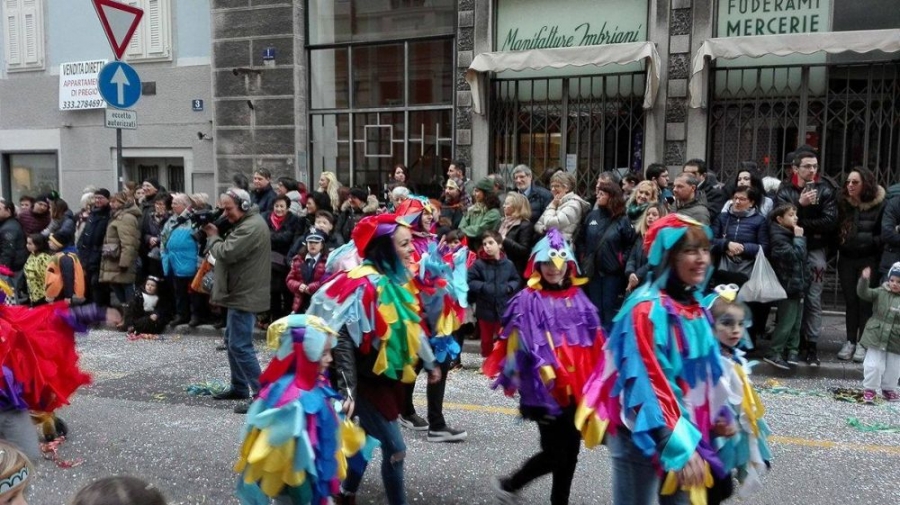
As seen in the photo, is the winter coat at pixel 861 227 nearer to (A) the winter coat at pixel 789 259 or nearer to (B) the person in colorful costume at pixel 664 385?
(A) the winter coat at pixel 789 259

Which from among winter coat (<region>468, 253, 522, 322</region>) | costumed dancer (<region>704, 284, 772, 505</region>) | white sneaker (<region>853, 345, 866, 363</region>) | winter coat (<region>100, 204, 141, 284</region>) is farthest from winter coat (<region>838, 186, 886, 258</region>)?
winter coat (<region>100, 204, 141, 284</region>)

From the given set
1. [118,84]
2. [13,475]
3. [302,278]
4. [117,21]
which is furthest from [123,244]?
[13,475]

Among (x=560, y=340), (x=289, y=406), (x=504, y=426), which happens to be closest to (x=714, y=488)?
(x=560, y=340)

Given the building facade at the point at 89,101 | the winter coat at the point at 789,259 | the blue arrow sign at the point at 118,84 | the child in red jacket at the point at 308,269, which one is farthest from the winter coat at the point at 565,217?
the building facade at the point at 89,101

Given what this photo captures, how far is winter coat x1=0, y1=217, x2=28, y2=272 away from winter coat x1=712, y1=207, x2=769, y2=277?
927 cm

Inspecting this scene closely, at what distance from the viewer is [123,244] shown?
412 inches

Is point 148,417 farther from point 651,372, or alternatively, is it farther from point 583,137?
point 583,137

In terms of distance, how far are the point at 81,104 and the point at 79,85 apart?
0.38m

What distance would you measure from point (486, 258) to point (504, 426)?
1.77m

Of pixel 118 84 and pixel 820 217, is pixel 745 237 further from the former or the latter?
pixel 118 84

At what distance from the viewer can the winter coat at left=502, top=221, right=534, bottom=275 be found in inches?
329

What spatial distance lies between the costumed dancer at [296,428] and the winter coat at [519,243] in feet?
15.8

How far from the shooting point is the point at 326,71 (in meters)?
13.5

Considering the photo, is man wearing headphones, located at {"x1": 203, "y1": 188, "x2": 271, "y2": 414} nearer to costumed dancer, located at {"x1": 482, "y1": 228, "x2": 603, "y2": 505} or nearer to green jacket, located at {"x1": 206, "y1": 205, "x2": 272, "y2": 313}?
green jacket, located at {"x1": 206, "y1": 205, "x2": 272, "y2": 313}
